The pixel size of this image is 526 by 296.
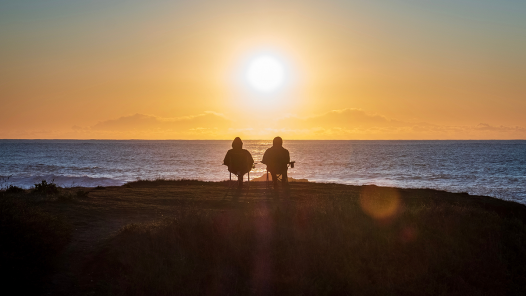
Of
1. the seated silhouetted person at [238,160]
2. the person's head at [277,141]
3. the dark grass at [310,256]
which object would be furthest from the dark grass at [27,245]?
the person's head at [277,141]

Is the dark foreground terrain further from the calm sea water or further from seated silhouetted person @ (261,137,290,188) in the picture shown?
the calm sea water

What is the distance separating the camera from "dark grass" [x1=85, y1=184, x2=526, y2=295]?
759cm

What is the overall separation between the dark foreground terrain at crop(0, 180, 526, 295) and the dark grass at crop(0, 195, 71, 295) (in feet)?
0.06

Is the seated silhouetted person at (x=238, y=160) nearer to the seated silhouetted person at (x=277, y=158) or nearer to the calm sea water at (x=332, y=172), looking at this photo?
the seated silhouetted person at (x=277, y=158)

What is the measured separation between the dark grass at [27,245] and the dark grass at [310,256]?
0.85 meters

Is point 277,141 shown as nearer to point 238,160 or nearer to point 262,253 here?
point 238,160

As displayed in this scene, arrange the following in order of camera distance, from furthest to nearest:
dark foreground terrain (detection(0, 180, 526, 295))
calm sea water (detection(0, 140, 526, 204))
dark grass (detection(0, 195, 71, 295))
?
calm sea water (detection(0, 140, 526, 204))
dark foreground terrain (detection(0, 180, 526, 295))
dark grass (detection(0, 195, 71, 295))

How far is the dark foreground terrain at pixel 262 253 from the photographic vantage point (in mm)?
7234

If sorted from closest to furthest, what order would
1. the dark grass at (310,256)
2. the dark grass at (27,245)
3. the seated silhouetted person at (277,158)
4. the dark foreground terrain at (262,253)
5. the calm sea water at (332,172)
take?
the dark grass at (27,245), the dark foreground terrain at (262,253), the dark grass at (310,256), the seated silhouetted person at (277,158), the calm sea water at (332,172)

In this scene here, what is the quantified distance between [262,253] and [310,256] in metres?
1.06

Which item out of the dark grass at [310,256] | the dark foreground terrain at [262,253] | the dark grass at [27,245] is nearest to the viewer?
the dark grass at [27,245]

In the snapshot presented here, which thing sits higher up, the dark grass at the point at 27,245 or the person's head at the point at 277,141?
the person's head at the point at 277,141

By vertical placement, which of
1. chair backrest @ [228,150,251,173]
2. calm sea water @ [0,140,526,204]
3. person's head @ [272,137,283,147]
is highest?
person's head @ [272,137,283,147]

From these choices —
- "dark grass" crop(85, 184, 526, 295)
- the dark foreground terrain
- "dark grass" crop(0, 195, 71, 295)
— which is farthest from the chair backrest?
"dark grass" crop(0, 195, 71, 295)
